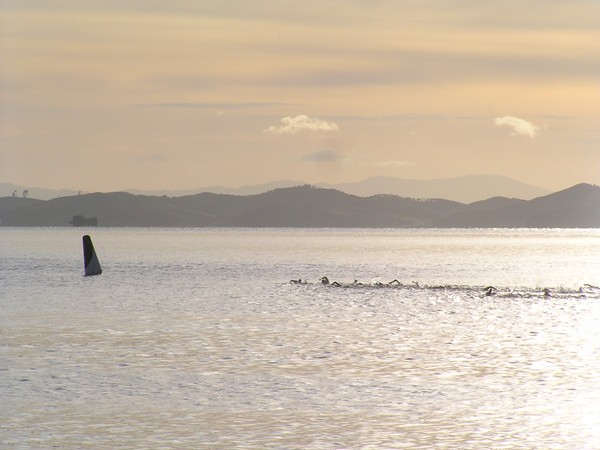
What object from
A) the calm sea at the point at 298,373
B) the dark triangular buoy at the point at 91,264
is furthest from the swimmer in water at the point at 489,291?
the dark triangular buoy at the point at 91,264

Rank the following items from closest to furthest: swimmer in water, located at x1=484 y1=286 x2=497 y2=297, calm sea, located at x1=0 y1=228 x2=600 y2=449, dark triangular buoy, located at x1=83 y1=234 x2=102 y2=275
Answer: calm sea, located at x1=0 y1=228 x2=600 y2=449 < swimmer in water, located at x1=484 y1=286 x2=497 y2=297 < dark triangular buoy, located at x1=83 y1=234 x2=102 y2=275

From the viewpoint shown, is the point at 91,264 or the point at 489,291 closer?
the point at 489,291

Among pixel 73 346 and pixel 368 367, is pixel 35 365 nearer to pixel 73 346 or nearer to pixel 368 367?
pixel 73 346

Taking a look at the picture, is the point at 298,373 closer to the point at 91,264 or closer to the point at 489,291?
the point at 489,291

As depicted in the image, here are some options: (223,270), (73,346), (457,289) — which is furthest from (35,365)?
(223,270)

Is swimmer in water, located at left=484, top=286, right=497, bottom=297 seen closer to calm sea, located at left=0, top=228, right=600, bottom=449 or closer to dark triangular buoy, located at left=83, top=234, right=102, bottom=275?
calm sea, located at left=0, top=228, right=600, bottom=449

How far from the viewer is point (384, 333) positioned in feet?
113

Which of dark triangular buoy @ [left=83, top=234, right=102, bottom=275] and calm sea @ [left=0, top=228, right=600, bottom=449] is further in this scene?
dark triangular buoy @ [left=83, top=234, right=102, bottom=275]

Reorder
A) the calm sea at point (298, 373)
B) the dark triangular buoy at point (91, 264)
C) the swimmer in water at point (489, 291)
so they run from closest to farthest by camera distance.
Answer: the calm sea at point (298, 373), the swimmer in water at point (489, 291), the dark triangular buoy at point (91, 264)

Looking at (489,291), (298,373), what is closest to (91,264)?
(489,291)

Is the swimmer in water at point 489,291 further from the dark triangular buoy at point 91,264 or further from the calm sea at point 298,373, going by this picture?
the dark triangular buoy at point 91,264

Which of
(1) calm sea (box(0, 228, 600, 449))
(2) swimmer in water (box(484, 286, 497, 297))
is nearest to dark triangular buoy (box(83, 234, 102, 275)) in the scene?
(1) calm sea (box(0, 228, 600, 449))

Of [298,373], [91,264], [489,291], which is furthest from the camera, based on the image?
[91,264]

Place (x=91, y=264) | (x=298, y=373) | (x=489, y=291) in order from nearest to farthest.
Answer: (x=298, y=373) → (x=489, y=291) → (x=91, y=264)
